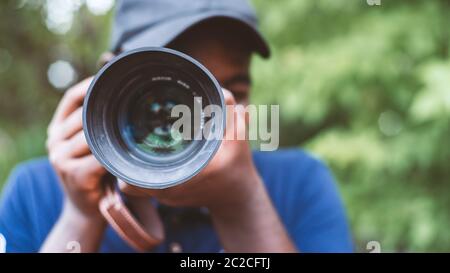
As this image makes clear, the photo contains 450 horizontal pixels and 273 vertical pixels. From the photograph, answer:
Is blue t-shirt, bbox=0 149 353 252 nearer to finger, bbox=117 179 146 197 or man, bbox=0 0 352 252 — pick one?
man, bbox=0 0 352 252

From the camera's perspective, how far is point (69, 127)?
766mm

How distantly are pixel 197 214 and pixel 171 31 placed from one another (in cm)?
31

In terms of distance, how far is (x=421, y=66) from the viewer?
4.82ft

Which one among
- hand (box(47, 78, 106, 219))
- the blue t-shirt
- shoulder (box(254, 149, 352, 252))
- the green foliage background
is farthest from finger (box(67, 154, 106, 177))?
the green foliage background

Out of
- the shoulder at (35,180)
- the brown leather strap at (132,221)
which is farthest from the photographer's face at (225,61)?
the shoulder at (35,180)

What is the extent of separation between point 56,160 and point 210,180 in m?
0.23

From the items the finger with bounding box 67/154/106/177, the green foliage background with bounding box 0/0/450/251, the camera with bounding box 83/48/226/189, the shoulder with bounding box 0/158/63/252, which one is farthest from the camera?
the green foliage background with bounding box 0/0/450/251

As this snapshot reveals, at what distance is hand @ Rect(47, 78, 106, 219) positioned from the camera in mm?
755

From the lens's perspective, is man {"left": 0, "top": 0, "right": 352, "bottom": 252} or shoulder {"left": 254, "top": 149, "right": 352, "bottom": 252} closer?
man {"left": 0, "top": 0, "right": 352, "bottom": 252}

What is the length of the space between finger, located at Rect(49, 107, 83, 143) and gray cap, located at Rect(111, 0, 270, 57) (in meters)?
0.14

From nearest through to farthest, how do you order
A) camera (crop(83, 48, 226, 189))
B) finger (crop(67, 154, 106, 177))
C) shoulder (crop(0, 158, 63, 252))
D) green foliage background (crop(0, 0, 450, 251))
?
camera (crop(83, 48, 226, 189)), finger (crop(67, 154, 106, 177)), shoulder (crop(0, 158, 63, 252)), green foliage background (crop(0, 0, 450, 251))

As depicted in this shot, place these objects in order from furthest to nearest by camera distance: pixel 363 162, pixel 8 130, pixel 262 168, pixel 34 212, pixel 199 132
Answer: pixel 8 130 < pixel 363 162 < pixel 262 168 < pixel 34 212 < pixel 199 132
